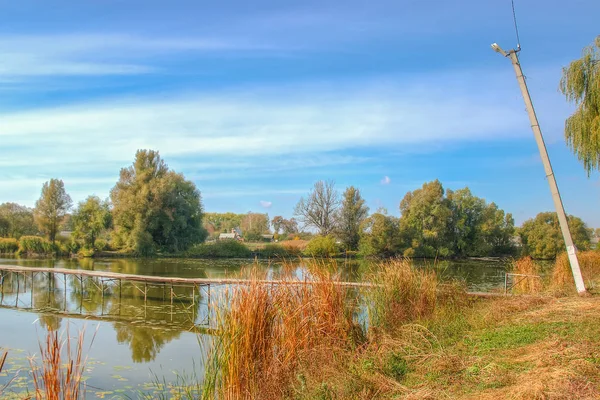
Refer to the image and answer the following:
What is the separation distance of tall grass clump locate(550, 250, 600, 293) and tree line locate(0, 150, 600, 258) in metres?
28.3

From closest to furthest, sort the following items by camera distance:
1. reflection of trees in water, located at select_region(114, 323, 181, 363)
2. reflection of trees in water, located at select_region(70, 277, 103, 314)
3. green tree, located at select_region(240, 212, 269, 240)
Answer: reflection of trees in water, located at select_region(114, 323, 181, 363) < reflection of trees in water, located at select_region(70, 277, 103, 314) < green tree, located at select_region(240, 212, 269, 240)

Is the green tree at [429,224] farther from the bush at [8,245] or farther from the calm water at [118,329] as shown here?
the bush at [8,245]

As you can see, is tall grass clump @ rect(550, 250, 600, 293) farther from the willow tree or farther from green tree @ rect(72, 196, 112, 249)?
green tree @ rect(72, 196, 112, 249)

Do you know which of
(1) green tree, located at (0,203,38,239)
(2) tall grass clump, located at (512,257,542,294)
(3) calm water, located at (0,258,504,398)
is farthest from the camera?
(1) green tree, located at (0,203,38,239)

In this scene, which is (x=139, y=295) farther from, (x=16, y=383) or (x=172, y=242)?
(x=172, y=242)

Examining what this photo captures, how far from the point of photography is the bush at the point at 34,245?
147 ft

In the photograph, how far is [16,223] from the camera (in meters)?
51.8

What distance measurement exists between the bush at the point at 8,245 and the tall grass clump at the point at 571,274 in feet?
152

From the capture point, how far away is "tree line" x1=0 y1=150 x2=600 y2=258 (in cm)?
4619

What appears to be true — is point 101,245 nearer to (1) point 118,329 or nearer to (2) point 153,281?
(2) point 153,281

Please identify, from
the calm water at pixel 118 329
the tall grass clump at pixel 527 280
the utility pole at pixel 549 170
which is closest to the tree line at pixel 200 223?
the calm water at pixel 118 329

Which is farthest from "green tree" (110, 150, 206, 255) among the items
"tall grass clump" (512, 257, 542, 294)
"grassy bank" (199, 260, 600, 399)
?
"grassy bank" (199, 260, 600, 399)

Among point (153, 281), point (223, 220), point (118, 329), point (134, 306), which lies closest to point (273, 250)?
point (153, 281)

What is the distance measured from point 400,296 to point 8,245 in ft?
153
